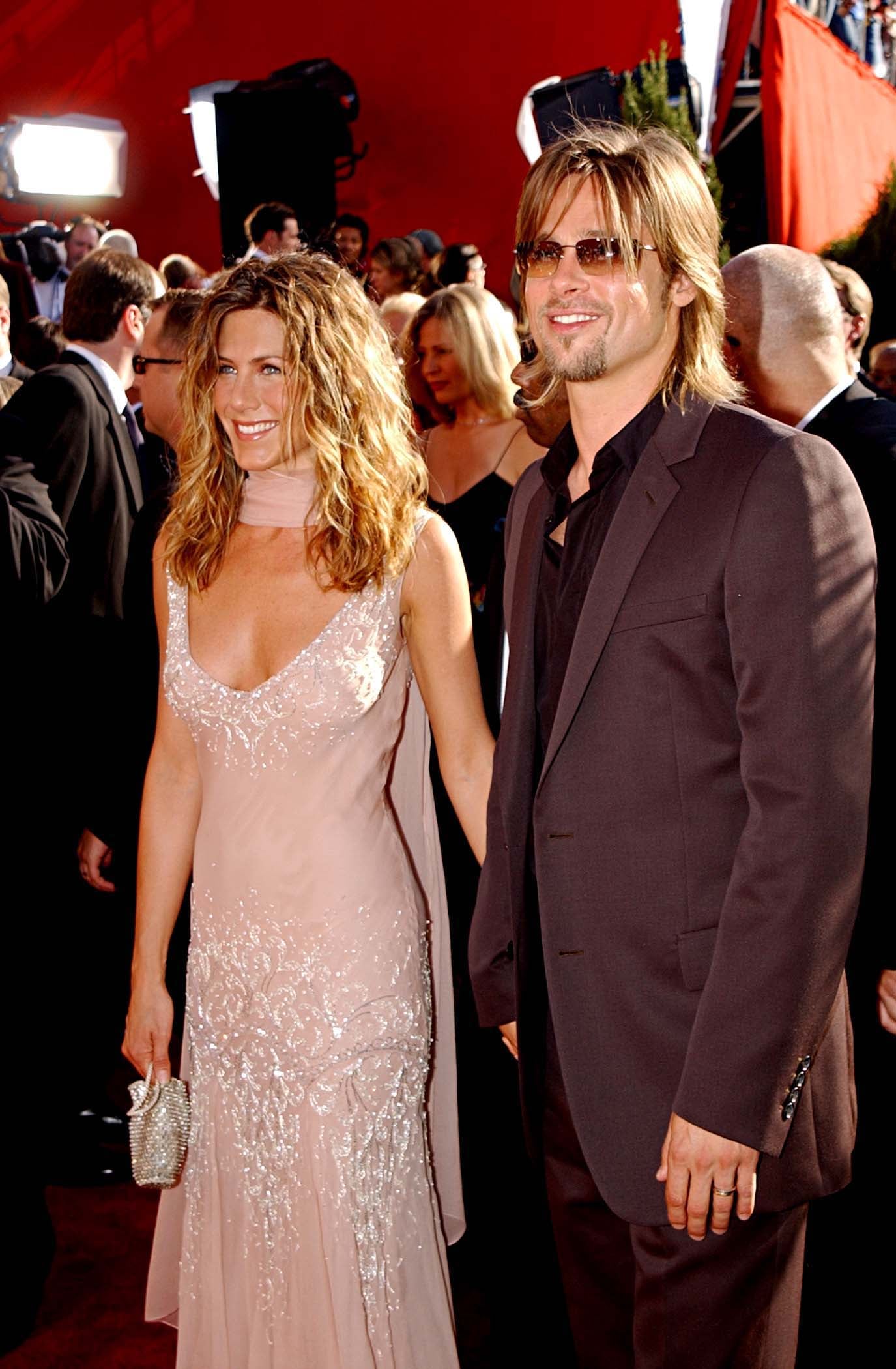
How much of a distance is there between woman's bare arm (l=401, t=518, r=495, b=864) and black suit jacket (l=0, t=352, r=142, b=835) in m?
1.37

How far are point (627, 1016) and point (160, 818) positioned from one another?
950 millimetres

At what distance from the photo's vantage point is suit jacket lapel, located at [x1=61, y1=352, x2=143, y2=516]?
378 cm

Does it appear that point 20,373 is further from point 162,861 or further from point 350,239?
point 350,239

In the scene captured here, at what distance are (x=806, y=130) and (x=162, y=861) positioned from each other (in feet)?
20.9

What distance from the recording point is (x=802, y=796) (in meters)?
1.44

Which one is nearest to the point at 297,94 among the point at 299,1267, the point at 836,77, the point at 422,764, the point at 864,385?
the point at 836,77

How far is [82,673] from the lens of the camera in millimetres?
3348

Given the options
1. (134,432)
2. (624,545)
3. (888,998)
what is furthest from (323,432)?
(134,432)

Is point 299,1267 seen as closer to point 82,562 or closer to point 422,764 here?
point 422,764

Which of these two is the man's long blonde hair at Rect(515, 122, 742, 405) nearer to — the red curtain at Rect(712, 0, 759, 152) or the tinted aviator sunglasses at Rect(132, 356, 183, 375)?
the tinted aviator sunglasses at Rect(132, 356, 183, 375)

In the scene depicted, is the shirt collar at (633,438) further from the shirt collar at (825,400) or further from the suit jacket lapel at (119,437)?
the suit jacket lapel at (119,437)

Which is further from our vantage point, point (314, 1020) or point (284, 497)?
point (284, 497)

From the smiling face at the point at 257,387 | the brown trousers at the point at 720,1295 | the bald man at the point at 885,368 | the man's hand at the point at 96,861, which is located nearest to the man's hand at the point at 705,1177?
the brown trousers at the point at 720,1295

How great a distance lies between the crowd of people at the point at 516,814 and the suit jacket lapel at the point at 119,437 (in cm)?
64
